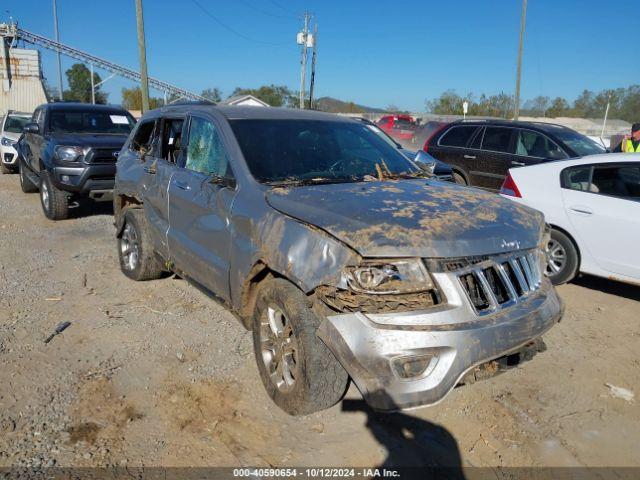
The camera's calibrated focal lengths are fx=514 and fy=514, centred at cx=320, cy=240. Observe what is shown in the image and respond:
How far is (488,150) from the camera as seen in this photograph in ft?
30.2

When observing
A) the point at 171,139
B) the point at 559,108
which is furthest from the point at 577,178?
the point at 559,108

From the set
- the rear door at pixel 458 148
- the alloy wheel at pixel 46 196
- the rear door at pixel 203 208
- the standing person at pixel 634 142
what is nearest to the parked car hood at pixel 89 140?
the alloy wheel at pixel 46 196

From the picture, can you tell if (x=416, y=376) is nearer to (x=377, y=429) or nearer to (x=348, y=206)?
(x=377, y=429)

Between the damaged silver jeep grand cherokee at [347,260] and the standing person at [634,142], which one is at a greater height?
the standing person at [634,142]

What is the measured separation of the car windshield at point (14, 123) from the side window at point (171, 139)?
11.7 meters

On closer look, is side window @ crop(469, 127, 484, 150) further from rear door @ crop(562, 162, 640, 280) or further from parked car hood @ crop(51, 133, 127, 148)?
parked car hood @ crop(51, 133, 127, 148)

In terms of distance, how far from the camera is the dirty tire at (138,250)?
5074 mm

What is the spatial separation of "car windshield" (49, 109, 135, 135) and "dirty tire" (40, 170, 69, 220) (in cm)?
111

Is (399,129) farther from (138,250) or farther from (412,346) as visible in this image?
(412,346)

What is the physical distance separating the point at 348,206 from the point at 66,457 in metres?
2.05

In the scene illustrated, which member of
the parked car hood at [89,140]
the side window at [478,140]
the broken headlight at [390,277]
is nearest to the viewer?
the broken headlight at [390,277]

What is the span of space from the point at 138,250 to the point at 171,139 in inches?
47.3

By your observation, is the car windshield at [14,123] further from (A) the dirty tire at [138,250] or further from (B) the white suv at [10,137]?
(A) the dirty tire at [138,250]

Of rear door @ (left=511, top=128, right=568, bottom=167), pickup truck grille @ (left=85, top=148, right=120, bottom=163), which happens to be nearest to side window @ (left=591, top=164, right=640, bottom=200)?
rear door @ (left=511, top=128, right=568, bottom=167)
